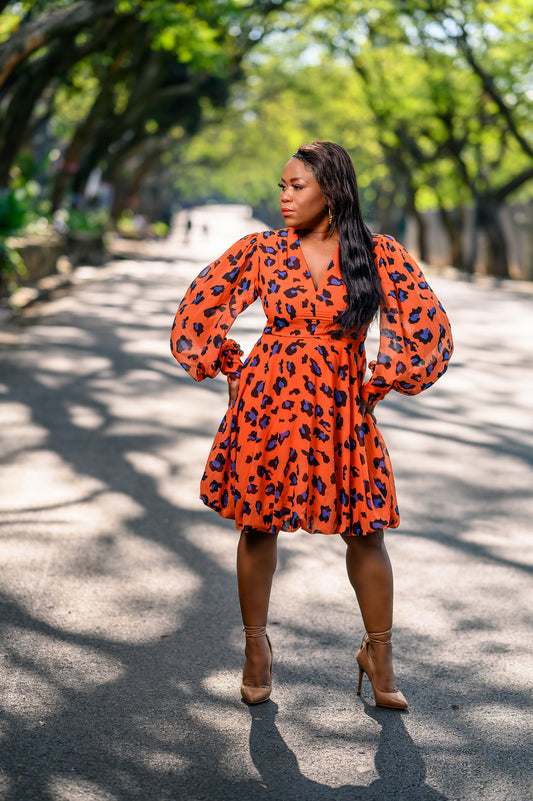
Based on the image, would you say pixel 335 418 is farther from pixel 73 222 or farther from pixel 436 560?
pixel 73 222

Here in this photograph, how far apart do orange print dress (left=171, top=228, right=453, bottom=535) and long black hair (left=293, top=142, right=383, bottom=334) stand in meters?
0.04

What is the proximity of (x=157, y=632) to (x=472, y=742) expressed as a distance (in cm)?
131

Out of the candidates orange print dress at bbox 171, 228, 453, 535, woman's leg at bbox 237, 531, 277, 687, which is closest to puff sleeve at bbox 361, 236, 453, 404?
orange print dress at bbox 171, 228, 453, 535

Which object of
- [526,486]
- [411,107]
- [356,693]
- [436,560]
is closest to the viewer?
[356,693]

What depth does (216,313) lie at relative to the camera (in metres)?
3.65

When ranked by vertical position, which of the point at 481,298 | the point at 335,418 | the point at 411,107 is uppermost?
the point at 411,107

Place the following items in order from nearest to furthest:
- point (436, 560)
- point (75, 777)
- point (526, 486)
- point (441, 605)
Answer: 1. point (75, 777)
2. point (441, 605)
3. point (436, 560)
4. point (526, 486)

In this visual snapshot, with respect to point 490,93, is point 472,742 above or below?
below

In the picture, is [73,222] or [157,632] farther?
[73,222]

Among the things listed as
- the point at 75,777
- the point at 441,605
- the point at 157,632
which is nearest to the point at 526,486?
the point at 441,605

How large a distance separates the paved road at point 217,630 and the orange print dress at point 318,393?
0.63 meters

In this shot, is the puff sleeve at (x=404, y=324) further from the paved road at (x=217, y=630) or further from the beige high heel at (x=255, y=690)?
the paved road at (x=217, y=630)

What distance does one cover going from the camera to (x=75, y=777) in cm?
295

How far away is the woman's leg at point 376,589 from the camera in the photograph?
11.5 feet
